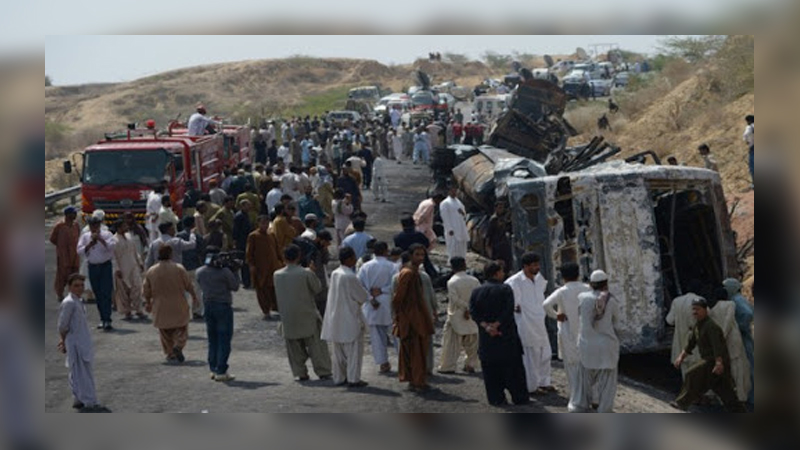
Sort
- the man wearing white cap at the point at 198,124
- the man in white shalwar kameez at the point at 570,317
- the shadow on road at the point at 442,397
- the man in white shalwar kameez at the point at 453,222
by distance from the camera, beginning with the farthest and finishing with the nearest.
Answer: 1. the man wearing white cap at the point at 198,124
2. the man in white shalwar kameez at the point at 453,222
3. the shadow on road at the point at 442,397
4. the man in white shalwar kameez at the point at 570,317

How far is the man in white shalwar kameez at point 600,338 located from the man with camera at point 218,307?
12.3 feet

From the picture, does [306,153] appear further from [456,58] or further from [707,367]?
[456,58]

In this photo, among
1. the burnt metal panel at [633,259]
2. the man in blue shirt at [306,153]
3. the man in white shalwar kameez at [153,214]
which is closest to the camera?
the burnt metal panel at [633,259]

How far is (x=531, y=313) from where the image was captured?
41.9 ft

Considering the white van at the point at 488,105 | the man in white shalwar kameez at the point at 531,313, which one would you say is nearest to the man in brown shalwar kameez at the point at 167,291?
the man in white shalwar kameez at the point at 531,313

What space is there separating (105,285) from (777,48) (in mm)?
8827

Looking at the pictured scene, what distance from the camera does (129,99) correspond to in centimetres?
7206

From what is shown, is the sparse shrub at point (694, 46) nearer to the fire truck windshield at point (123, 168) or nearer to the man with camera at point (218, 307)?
the fire truck windshield at point (123, 168)

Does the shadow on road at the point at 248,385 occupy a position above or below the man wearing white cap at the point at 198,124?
below

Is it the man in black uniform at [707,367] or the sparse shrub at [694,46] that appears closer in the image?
the man in black uniform at [707,367]

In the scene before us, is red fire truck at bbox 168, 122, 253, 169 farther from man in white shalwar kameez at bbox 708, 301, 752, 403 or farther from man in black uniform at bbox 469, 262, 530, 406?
man in white shalwar kameez at bbox 708, 301, 752, 403

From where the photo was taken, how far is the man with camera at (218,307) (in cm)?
1346

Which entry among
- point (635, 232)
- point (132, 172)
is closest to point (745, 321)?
point (635, 232)

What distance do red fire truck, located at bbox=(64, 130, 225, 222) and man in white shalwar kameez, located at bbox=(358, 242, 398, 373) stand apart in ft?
28.0
